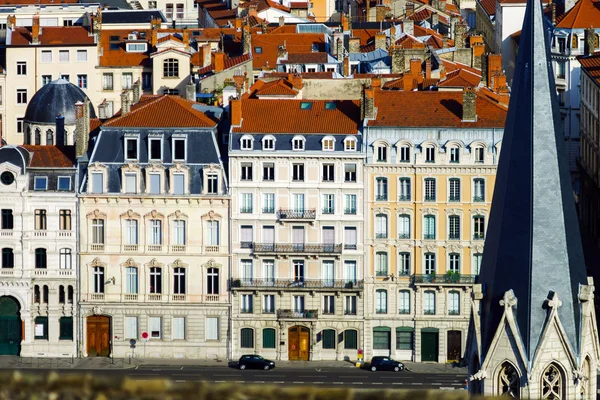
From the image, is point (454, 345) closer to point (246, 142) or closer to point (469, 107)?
point (469, 107)

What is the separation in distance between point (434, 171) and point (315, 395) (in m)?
100

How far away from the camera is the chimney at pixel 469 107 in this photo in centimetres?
13338

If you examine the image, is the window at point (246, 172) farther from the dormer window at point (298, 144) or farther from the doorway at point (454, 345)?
the doorway at point (454, 345)

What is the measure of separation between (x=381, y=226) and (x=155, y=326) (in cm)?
1782

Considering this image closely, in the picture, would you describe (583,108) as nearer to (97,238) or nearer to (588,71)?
(588,71)

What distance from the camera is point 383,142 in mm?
134375

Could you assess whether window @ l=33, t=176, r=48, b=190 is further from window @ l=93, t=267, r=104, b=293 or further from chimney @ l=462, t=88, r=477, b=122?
chimney @ l=462, t=88, r=477, b=122

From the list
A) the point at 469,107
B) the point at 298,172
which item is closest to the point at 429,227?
the point at 469,107

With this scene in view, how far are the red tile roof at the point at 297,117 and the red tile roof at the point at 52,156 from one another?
12.8 m

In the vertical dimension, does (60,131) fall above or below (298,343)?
above

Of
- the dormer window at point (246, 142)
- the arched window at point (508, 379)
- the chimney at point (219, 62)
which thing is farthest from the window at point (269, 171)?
the arched window at point (508, 379)

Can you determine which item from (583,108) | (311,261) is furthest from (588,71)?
(311,261)

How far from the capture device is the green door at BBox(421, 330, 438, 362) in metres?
137

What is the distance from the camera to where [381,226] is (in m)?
136
